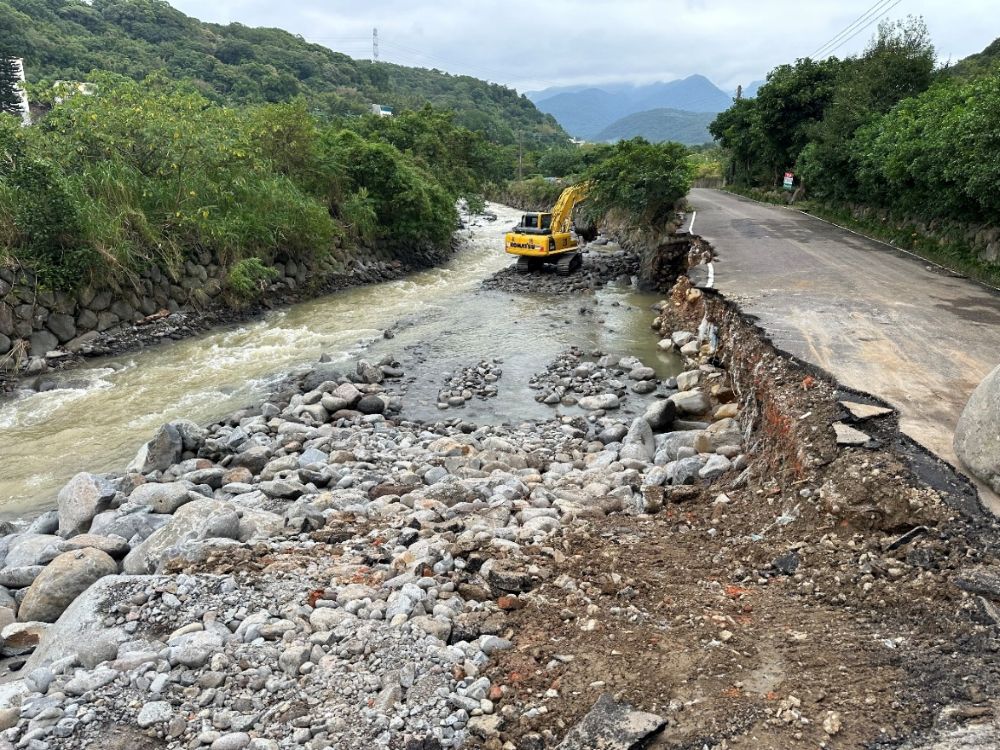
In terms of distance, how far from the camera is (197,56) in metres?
67.8

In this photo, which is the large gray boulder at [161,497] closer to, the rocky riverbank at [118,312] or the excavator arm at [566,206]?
Result: the rocky riverbank at [118,312]

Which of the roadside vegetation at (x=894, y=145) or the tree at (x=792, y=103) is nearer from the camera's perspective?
the roadside vegetation at (x=894, y=145)

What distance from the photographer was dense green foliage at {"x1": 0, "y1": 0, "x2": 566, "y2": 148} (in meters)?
51.3

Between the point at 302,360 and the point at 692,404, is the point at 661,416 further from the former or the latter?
the point at 302,360

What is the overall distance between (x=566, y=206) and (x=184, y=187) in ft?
42.4

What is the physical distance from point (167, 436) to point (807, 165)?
74.9 ft

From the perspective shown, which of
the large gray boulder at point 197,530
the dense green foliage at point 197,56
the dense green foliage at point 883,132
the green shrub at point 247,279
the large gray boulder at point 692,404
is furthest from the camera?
the dense green foliage at point 197,56

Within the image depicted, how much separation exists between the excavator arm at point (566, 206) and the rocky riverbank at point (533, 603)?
15.8 metres

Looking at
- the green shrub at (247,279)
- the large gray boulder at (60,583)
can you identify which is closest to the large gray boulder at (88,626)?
the large gray boulder at (60,583)

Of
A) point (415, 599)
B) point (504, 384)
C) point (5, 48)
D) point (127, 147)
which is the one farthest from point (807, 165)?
point (5, 48)

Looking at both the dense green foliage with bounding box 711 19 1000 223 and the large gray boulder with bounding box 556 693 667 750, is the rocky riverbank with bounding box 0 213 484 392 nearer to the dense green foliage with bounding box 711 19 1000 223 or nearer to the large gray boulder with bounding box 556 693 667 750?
the large gray boulder with bounding box 556 693 667 750

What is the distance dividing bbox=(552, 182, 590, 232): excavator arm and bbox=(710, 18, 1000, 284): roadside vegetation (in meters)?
8.14

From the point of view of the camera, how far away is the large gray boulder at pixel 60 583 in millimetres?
5445

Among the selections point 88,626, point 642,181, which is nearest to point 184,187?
point 642,181
